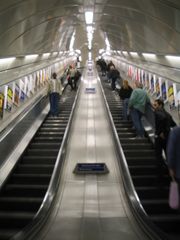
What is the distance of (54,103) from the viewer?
1316 centimetres

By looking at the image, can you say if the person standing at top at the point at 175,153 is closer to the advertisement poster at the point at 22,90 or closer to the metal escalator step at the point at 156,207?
the metal escalator step at the point at 156,207

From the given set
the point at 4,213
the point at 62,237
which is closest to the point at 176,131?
the point at 62,237

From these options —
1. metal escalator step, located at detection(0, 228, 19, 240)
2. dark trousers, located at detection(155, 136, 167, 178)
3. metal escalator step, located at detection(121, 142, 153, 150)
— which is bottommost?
metal escalator step, located at detection(0, 228, 19, 240)

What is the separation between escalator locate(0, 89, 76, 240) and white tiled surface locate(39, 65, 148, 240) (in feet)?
1.37

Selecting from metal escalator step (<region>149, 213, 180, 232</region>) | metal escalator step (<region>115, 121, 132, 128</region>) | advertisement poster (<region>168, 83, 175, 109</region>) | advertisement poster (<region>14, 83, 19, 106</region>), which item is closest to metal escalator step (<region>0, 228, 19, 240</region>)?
→ metal escalator step (<region>149, 213, 180, 232</region>)

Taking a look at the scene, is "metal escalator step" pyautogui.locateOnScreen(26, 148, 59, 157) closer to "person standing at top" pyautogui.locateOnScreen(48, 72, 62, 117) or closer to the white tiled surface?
the white tiled surface

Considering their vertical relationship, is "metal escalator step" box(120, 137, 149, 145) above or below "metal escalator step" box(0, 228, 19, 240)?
above

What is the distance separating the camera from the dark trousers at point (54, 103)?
12.9 m

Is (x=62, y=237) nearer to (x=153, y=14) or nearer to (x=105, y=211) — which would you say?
(x=105, y=211)

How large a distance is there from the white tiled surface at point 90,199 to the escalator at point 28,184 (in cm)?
42

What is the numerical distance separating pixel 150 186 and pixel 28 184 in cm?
252

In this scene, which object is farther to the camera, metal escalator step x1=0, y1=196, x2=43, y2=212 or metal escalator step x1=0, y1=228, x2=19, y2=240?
metal escalator step x1=0, y1=196, x2=43, y2=212

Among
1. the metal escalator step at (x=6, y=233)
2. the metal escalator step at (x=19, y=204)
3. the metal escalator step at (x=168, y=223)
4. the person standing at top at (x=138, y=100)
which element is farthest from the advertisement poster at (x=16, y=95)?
the metal escalator step at (x=168, y=223)

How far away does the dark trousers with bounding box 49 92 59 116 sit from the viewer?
12.9m
